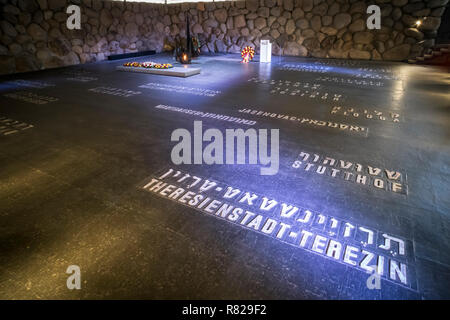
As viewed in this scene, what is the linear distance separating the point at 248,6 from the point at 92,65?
811cm

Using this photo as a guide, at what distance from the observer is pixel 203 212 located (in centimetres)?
255

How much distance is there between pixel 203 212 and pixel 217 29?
1459 centimetres

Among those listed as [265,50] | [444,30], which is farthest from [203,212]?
[444,30]

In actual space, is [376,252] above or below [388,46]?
below

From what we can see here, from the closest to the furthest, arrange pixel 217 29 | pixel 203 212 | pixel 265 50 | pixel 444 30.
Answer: pixel 203 212, pixel 444 30, pixel 265 50, pixel 217 29

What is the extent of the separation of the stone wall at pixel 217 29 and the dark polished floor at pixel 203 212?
228 inches

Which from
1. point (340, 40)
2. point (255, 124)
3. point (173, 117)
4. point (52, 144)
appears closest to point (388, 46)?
point (340, 40)

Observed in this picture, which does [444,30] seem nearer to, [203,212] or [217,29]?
[217,29]

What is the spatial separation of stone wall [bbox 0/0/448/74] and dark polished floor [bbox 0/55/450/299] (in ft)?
19.0

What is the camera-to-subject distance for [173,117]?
16.7 feet
